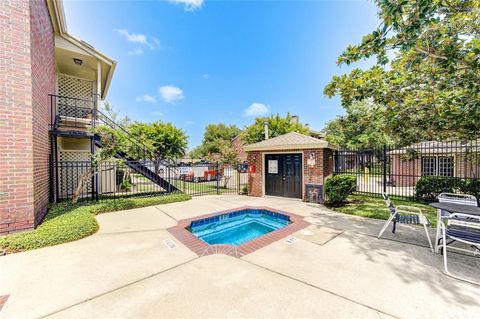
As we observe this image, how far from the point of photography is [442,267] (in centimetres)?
321

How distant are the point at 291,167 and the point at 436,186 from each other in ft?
20.8

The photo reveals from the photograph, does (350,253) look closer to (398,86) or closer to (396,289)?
(396,289)

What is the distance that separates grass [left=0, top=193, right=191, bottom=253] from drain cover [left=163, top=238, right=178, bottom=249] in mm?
1950

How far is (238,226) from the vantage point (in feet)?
21.0

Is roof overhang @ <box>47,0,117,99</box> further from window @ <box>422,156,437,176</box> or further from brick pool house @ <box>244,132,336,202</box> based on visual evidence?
window @ <box>422,156,437,176</box>

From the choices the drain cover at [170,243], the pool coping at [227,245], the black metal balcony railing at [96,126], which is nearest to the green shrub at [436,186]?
the pool coping at [227,245]

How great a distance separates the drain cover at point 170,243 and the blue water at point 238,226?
3.64 ft

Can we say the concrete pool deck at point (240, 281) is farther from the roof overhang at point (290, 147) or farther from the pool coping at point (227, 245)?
the roof overhang at point (290, 147)

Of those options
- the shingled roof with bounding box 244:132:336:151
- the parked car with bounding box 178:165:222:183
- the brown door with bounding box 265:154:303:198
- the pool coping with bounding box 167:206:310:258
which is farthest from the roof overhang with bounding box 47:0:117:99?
the parked car with bounding box 178:165:222:183

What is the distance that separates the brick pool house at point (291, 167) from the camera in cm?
838

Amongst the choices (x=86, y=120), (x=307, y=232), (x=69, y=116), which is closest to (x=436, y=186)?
(x=307, y=232)

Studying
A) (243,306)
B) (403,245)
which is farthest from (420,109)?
(243,306)

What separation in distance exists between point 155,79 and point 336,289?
74.8 ft

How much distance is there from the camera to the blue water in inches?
216
